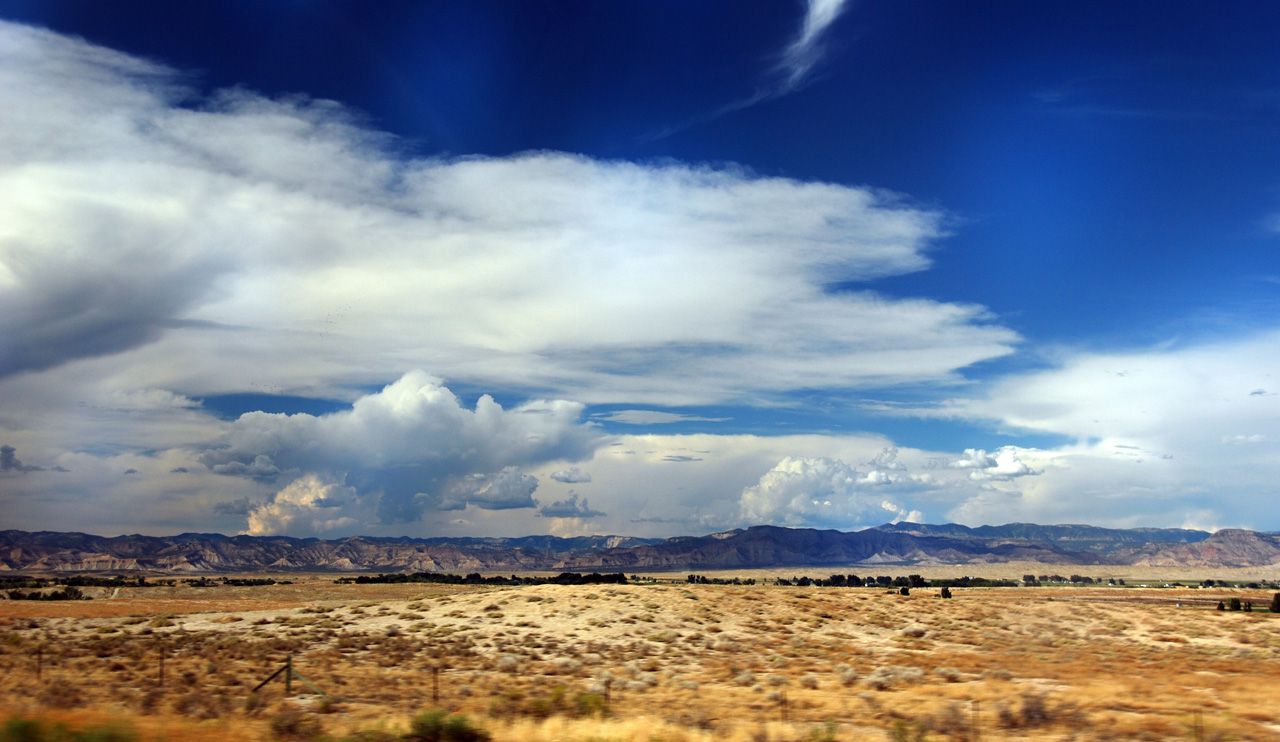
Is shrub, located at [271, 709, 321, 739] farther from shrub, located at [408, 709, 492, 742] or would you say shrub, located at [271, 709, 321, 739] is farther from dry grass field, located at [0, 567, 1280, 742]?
shrub, located at [408, 709, 492, 742]

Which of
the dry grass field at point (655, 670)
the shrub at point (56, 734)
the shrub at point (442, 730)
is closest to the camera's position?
the shrub at point (56, 734)

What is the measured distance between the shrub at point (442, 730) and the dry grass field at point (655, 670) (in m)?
0.66

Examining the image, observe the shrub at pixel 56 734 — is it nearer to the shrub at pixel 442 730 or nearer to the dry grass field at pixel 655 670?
the dry grass field at pixel 655 670

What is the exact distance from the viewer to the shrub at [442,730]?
20.3m

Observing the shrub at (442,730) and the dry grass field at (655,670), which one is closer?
the shrub at (442,730)

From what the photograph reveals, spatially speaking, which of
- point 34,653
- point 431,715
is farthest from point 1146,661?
point 34,653

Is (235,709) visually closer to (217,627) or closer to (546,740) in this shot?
(546,740)

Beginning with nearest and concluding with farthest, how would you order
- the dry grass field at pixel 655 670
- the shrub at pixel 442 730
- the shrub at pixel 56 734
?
the shrub at pixel 56 734
the shrub at pixel 442 730
the dry grass field at pixel 655 670

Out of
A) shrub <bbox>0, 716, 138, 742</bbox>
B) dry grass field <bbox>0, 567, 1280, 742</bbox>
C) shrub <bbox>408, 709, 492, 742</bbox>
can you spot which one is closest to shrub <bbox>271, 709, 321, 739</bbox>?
dry grass field <bbox>0, 567, 1280, 742</bbox>

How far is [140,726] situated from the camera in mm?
20359

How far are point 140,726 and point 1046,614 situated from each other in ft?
190

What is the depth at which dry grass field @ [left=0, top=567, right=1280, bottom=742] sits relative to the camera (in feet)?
74.1

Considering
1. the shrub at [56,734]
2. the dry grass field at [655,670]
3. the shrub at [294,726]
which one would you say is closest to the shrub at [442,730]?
the dry grass field at [655,670]

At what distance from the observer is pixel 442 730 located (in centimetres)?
2055
